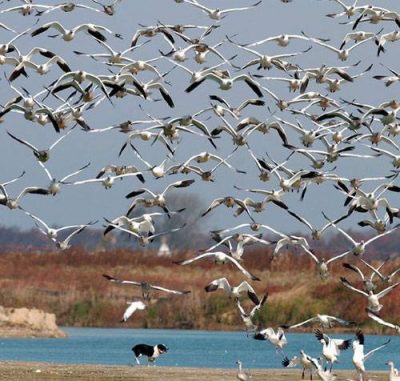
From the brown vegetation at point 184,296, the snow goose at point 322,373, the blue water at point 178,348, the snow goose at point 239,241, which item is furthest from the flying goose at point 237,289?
the brown vegetation at point 184,296

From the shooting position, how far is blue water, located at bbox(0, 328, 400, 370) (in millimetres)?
35281

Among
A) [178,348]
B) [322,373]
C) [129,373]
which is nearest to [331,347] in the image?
[322,373]

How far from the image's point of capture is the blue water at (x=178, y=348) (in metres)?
35.3

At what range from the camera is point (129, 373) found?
2802 centimetres

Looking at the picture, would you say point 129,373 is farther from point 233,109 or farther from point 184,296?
point 184,296

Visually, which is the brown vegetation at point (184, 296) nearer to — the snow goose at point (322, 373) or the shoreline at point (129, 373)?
the shoreline at point (129, 373)

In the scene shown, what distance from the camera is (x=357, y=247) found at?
102ft

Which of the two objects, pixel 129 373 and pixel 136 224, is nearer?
pixel 129 373

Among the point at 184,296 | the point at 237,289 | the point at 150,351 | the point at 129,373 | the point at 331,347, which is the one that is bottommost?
the point at 129,373

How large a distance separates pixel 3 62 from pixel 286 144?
5449mm

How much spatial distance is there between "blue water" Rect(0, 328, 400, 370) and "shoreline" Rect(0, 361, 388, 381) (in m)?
3.17

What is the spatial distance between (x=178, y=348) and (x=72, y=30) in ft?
42.5

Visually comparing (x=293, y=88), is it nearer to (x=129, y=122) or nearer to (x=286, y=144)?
(x=286, y=144)

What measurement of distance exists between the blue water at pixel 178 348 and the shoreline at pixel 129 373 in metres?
3.17
